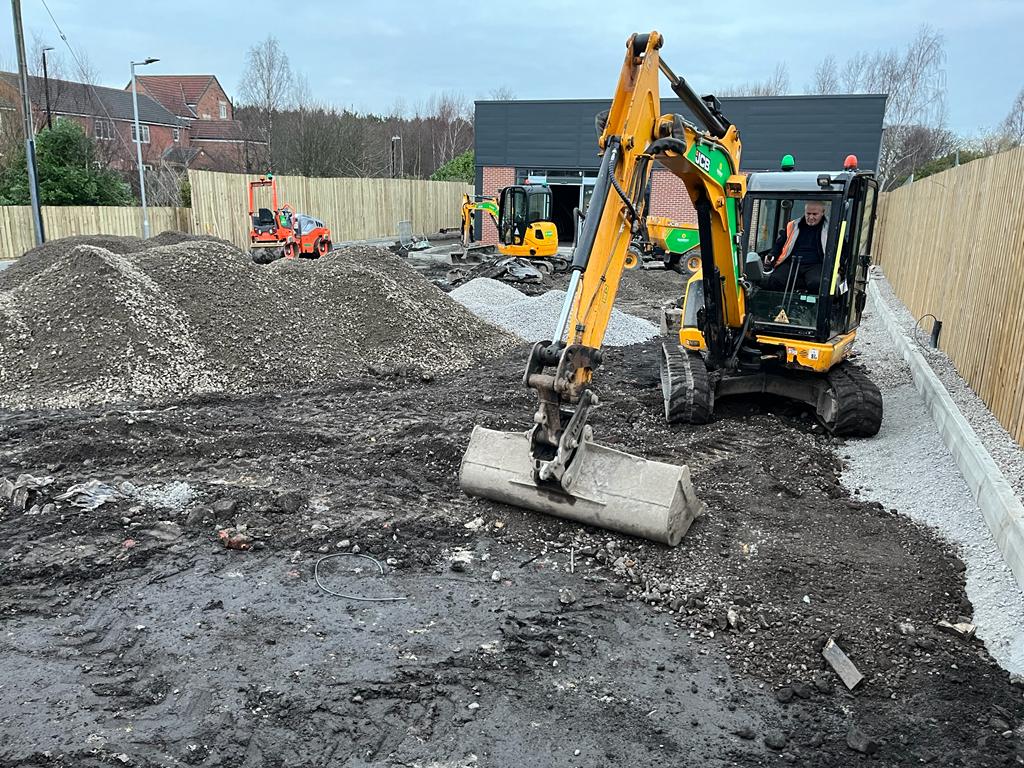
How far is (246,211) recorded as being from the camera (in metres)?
25.4

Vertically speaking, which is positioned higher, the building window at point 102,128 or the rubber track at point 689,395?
the building window at point 102,128

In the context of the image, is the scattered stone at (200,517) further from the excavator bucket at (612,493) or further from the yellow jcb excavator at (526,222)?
the yellow jcb excavator at (526,222)

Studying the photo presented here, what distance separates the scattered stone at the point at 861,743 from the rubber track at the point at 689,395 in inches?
167

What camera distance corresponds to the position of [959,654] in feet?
12.6

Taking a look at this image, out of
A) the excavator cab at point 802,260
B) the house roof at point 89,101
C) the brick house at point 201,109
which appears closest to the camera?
the excavator cab at point 802,260

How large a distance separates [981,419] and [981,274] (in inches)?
88.3

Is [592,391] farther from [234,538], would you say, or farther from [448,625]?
[234,538]

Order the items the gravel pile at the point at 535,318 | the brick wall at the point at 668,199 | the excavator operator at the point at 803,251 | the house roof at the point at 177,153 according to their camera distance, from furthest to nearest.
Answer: the house roof at the point at 177,153
the brick wall at the point at 668,199
the gravel pile at the point at 535,318
the excavator operator at the point at 803,251

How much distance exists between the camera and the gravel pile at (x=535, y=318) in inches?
485

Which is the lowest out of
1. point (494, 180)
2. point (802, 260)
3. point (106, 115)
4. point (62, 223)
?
point (62, 223)

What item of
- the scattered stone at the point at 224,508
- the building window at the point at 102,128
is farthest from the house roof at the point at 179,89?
the scattered stone at the point at 224,508

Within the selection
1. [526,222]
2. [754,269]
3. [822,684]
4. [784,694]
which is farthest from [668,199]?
[784,694]

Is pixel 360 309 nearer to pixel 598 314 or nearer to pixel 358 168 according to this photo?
pixel 598 314

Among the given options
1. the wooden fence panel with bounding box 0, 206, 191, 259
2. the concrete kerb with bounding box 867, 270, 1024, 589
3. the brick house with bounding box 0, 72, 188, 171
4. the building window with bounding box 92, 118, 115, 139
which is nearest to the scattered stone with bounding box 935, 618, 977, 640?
the concrete kerb with bounding box 867, 270, 1024, 589
